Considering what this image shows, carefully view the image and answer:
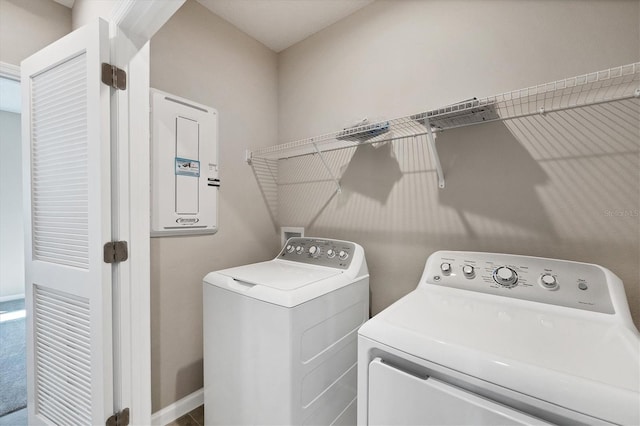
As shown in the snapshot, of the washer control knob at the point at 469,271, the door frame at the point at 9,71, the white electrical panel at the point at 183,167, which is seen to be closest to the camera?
the washer control knob at the point at 469,271

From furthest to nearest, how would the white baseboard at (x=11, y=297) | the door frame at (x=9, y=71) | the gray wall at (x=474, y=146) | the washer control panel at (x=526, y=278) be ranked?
the white baseboard at (x=11, y=297) < the door frame at (x=9, y=71) < the gray wall at (x=474, y=146) < the washer control panel at (x=526, y=278)

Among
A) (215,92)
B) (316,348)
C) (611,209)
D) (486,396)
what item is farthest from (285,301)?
(215,92)

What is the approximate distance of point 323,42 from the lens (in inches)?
81.4

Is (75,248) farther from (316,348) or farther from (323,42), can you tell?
(323,42)

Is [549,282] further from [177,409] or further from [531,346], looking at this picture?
[177,409]

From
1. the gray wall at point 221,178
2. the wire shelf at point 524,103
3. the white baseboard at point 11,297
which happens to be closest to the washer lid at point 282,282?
the gray wall at point 221,178

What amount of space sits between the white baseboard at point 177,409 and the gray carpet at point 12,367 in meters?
1.03

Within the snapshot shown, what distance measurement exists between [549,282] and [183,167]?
1.98 m

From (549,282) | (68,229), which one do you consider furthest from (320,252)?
(68,229)

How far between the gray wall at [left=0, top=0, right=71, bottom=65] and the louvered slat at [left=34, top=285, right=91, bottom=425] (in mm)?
1292

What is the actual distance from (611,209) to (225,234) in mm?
2101

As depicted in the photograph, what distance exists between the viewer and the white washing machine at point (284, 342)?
1198 mm

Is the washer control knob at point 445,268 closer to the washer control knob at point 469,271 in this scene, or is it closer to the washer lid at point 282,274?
the washer control knob at point 469,271

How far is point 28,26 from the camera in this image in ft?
4.97
